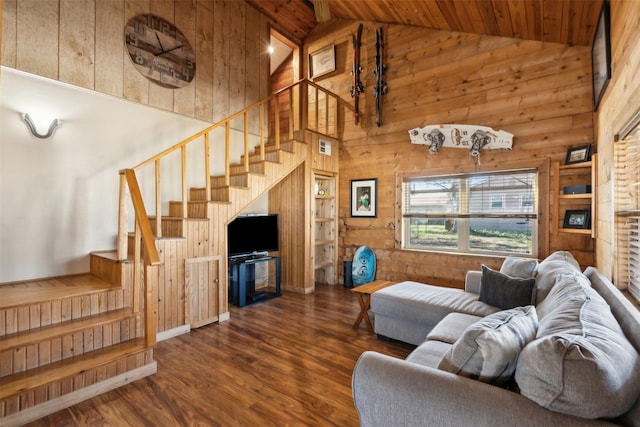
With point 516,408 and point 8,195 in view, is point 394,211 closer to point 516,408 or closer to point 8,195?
point 516,408

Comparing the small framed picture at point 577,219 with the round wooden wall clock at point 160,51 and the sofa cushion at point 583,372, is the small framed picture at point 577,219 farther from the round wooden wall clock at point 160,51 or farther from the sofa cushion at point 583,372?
the round wooden wall clock at point 160,51

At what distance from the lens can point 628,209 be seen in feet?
6.84

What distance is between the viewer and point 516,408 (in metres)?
1.10

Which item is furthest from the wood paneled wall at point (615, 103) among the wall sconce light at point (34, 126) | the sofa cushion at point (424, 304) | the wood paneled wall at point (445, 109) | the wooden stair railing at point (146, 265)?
the wall sconce light at point (34, 126)

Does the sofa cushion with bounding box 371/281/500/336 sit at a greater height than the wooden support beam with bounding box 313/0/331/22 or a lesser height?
lesser

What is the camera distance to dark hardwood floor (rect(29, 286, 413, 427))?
2016 millimetres

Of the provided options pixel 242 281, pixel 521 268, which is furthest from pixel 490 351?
pixel 242 281

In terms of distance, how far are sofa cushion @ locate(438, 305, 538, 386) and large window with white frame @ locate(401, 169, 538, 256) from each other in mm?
2874

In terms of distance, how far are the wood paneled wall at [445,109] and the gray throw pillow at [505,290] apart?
4.35 feet

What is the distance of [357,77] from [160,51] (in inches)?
117

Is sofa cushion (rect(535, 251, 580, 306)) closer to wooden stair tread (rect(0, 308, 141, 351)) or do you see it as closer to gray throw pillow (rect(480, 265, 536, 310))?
gray throw pillow (rect(480, 265, 536, 310))

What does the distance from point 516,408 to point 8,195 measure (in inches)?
162

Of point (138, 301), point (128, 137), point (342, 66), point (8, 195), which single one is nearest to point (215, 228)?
point (138, 301)

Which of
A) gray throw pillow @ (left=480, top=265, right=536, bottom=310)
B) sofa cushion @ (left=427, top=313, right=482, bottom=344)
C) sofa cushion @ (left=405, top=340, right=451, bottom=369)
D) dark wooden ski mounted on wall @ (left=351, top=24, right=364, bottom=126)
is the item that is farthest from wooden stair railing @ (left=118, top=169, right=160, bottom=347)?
dark wooden ski mounted on wall @ (left=351, top=24, right=364, bottom=126)
